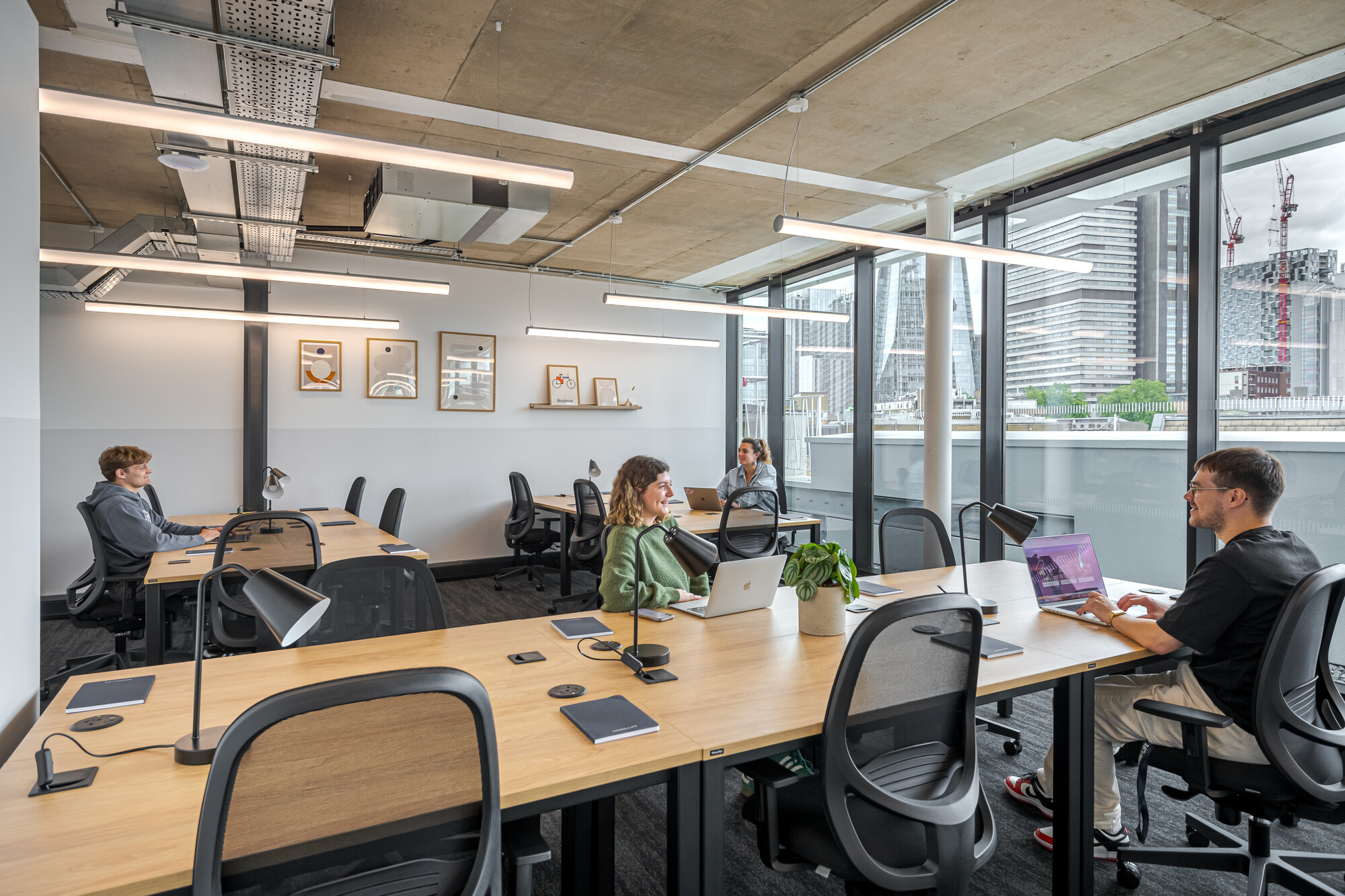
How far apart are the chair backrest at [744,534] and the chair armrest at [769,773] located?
9.87ft

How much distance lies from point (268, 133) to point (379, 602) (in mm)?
1634

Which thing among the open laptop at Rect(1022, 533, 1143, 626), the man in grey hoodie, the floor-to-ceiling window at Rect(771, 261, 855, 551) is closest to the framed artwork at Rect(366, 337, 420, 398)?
the man in grey hoodie

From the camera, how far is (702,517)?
5.62m

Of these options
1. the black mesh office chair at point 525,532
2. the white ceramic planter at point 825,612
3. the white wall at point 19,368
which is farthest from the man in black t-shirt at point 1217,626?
the black mesh office chair at point 525,532

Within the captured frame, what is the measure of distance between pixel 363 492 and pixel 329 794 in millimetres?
6228

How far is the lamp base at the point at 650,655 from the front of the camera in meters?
2.13

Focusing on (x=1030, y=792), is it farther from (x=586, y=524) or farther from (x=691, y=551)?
(x=586, y=524)

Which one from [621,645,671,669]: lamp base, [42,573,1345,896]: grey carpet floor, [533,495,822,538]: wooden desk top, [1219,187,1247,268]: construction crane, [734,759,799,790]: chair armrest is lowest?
[42,573,1345,896]: grey carpet floor

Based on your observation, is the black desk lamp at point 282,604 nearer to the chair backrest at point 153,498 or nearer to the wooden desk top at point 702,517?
the wooden desk top at point 702,517

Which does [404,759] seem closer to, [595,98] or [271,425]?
[595,98]

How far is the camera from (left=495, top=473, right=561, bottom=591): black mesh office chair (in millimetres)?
6484

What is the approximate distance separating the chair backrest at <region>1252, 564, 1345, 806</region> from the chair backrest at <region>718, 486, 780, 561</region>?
2.88m

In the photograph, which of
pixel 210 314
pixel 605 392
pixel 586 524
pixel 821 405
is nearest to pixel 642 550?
pixel 586 524

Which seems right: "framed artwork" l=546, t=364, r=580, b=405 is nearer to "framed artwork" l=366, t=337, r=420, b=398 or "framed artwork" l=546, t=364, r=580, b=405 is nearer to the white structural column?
"framed artwork" l=366, t=337, r=420, b=398
